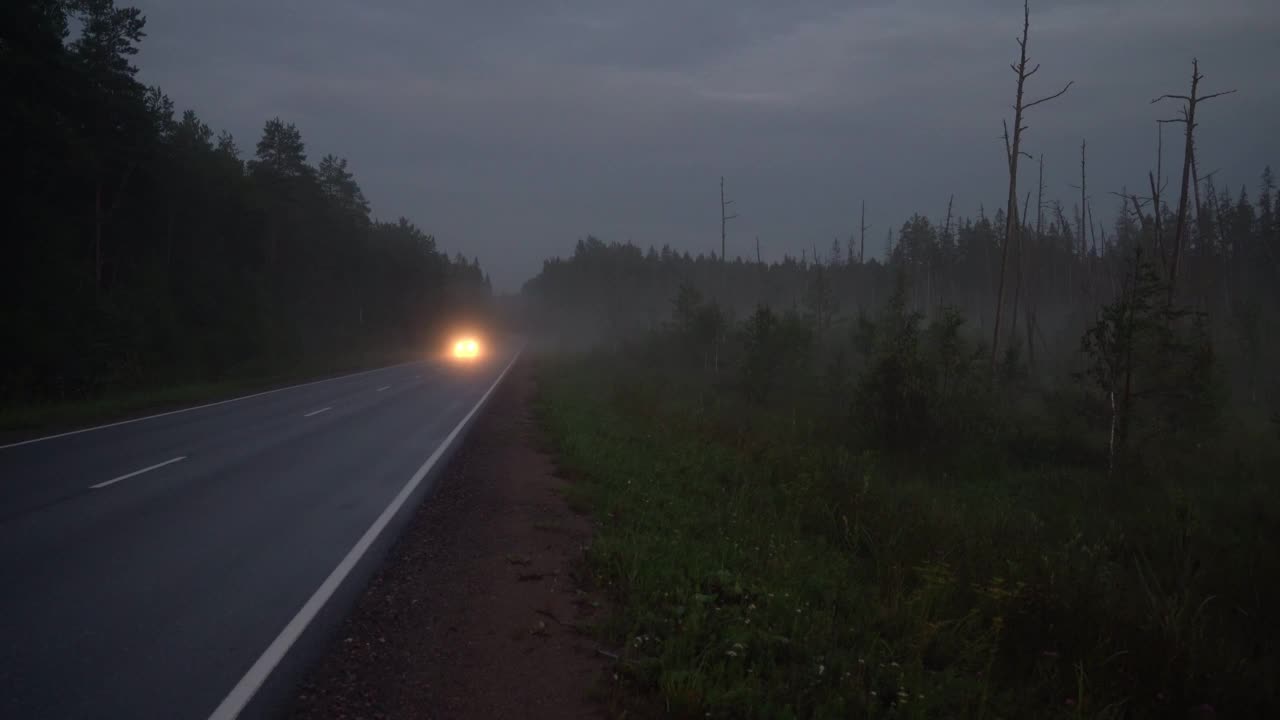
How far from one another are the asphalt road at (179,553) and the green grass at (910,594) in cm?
249

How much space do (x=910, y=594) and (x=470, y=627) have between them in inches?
153

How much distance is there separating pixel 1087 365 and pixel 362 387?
134ft

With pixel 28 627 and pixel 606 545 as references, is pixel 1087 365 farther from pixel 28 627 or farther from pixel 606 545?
pixel 28 627

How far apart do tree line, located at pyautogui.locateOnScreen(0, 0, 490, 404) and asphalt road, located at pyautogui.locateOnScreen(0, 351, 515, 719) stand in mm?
11552

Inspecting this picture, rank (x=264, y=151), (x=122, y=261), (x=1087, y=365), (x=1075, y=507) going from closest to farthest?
(x=1075, y=507) → (x=122, y=261) → (x=1087, y=365) → (x=264, y=151)

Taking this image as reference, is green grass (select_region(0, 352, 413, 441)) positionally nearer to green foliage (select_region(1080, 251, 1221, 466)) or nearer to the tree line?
the tree line

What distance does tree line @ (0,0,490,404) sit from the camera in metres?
21.1

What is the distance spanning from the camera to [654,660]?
13.7 feet

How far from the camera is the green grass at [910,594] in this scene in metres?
4.13

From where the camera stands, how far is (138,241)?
34.5 metres

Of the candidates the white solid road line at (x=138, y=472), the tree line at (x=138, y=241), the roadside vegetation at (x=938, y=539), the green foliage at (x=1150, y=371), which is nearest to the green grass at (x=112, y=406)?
the tree line at (x=138, y=241)

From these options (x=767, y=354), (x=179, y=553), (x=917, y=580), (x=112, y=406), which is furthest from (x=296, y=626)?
(x=767, y=354)

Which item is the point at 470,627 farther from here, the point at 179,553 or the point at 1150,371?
the point at 1150,371

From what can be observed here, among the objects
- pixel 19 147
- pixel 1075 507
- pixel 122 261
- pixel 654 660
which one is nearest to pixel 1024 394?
pixel 1075 507
